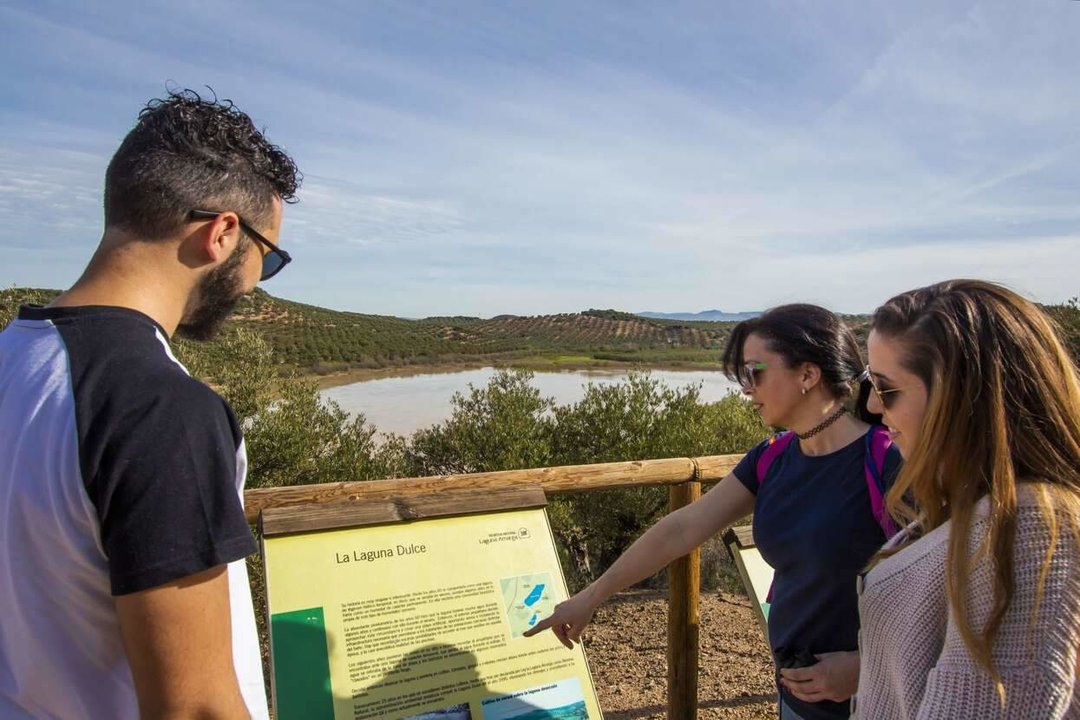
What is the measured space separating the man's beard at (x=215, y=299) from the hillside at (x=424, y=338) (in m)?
7.20

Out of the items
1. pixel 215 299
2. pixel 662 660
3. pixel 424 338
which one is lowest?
pixel 662 660

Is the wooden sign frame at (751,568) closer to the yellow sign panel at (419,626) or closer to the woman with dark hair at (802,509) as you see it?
the woman with dark hair at (802,509)

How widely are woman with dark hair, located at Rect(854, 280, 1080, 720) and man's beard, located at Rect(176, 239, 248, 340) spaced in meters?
1.27

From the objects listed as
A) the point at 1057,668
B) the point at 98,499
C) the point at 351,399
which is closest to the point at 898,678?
the point at 1057,668

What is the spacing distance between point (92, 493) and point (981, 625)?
1.38 meters

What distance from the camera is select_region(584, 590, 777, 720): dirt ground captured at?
4.50 metres

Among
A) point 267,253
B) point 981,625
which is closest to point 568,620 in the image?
point 981,625

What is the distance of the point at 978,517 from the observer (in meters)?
1.25

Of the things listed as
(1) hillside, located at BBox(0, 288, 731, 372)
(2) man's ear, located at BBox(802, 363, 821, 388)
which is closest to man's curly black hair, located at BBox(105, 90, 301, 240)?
(2) man's ear, located at BBox(802, 363, 821, 388)

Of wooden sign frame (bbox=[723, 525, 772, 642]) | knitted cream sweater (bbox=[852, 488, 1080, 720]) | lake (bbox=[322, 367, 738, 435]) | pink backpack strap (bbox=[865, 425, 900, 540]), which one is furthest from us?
lake (bbox=[322, 367, 738, 435])

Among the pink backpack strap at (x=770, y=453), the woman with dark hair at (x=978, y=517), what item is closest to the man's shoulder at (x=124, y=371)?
the woman with dark hair at (x=978, y=517)

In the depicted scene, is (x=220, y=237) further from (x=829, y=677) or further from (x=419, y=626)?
(x=829, y=677)

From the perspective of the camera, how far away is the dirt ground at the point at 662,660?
450cm

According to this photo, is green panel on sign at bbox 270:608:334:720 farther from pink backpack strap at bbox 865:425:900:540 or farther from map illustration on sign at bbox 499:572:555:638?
pink backpack strap at bbox 865:425:900:540
